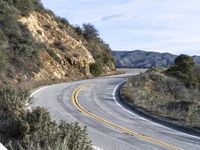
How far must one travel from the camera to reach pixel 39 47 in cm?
4234

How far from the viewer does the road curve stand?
49.5 feet

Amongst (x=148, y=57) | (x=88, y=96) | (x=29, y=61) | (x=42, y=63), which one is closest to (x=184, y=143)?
(x=88, y=96)

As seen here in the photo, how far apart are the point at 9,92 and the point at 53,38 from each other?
3635cm

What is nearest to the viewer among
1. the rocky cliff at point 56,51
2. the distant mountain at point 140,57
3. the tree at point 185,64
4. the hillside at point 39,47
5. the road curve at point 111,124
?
the road curve at point 111,124

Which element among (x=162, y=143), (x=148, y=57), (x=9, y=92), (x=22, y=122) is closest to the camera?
(x=22, y=122)

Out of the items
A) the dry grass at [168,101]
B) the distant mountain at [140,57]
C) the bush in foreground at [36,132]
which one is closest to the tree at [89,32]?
the dry grass at [168,101]

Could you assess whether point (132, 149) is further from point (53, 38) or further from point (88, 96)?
point (53, 38)

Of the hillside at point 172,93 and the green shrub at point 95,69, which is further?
the green shrub at point 95,69

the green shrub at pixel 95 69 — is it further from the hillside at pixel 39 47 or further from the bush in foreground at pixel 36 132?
the bush in foreground at pixel 36 132

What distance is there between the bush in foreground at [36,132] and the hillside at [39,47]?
747 inches

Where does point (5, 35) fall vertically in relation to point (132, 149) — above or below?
above

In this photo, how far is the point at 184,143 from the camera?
50.9ft

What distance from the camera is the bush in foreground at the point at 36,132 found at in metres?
9.77

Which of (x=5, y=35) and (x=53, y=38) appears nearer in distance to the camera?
(x=5, y=35)
